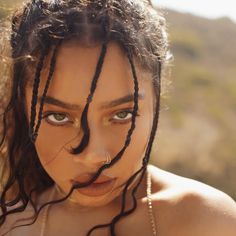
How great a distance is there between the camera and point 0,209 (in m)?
2.53

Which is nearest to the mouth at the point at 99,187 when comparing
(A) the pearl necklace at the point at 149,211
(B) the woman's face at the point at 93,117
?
(B) the woman's face at the point at 93,117

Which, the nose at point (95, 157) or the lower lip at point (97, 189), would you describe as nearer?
the nose at point (95, 157)

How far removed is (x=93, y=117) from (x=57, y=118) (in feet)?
0.49

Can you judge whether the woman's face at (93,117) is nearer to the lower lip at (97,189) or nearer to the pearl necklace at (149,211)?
the lower lip at (97,189)

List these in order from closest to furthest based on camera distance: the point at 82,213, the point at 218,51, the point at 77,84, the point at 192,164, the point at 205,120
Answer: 1. the point at 77,84
2. the point at 82,213
3. the point at 192,164
4. the point at 205,120
5. the point at 218,51

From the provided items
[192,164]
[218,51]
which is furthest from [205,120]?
[218,51]

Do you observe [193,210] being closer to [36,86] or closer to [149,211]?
[149,211]

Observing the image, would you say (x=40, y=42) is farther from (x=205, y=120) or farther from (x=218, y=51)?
(x=218, y=51)

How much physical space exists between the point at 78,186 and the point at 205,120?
952 centimetres

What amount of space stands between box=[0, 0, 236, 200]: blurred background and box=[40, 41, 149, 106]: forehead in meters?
0.52

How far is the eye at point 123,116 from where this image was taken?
197 cm

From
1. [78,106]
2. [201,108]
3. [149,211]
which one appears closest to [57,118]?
[78,106]

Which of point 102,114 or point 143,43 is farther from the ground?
point 143,43

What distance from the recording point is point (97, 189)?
2.00 metres
